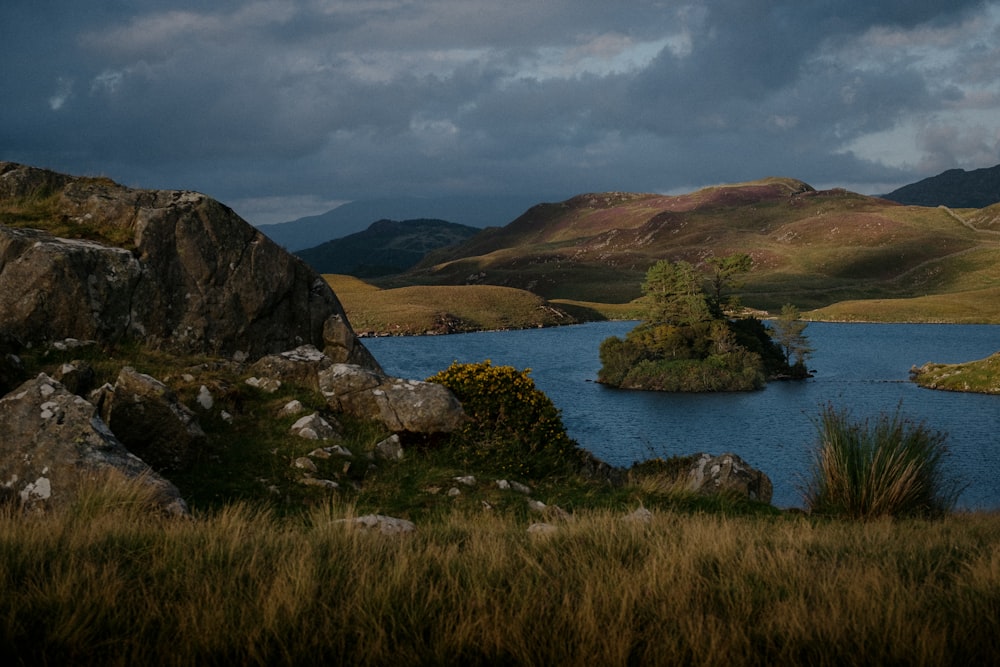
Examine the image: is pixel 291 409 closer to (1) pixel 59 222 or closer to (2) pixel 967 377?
(1) pixel 59 222

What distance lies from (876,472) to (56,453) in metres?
10.3

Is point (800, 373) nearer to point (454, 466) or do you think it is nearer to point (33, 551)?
point (454, 466)

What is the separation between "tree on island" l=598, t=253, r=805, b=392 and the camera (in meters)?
66.7

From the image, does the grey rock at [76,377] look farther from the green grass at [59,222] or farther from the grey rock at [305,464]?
the green grass at [59,222]

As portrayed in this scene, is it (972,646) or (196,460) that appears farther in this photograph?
(196,460)

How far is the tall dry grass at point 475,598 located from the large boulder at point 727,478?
7.00 metres

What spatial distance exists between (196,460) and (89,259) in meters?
5.90

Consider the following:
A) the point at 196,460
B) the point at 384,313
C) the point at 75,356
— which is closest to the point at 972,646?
the point at 196,460

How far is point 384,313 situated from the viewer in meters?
126

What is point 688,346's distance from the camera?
71.3 m

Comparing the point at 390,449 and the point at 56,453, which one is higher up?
the point at 56,453

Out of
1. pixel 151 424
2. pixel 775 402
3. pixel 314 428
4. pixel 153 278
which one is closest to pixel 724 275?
pixel 775 402

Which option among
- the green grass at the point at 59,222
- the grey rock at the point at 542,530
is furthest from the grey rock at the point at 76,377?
the grey rock at the point at 542,530

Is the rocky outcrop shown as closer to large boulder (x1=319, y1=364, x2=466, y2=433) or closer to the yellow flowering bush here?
large boulder (x1=319, y1=364, x2=466, y2=433)
